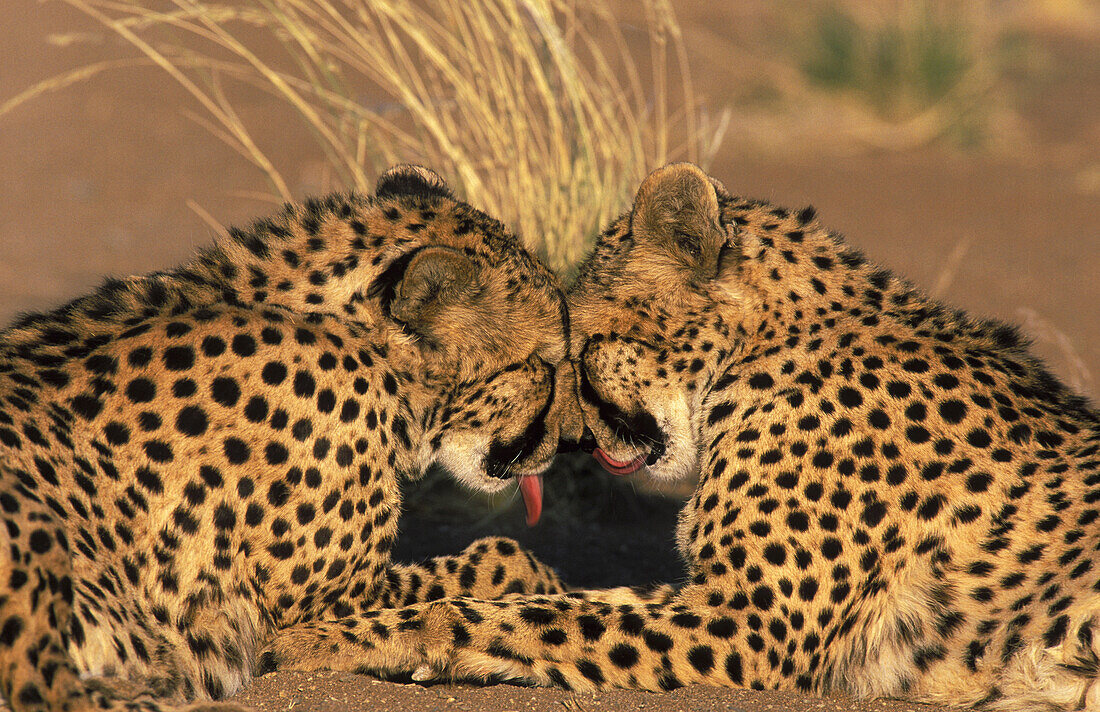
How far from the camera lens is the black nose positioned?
4.22m

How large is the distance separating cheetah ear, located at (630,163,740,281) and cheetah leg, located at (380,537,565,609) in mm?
1073

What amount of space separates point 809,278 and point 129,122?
9.85m

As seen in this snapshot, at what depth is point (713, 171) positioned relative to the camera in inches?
411

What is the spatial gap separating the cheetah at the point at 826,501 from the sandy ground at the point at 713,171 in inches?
51.7

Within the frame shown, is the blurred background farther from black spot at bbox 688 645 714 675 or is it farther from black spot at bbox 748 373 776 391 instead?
black spot at bbox 688 645 714 675

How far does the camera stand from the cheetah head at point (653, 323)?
12.9 ft

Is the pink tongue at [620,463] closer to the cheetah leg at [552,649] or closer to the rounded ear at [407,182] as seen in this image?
the cheetah leg at [552,649]

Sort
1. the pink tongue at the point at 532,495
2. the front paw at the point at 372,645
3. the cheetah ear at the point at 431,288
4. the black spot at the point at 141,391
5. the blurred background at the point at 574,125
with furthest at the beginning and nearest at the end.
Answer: the blurred background at the point at 574,125
the pink tongue at the point at 532,495
the cheetah ear at the point at 431,288
the front paw at the point at 372,645
the black spot at the point at 141,391

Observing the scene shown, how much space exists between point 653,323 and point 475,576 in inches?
38.0

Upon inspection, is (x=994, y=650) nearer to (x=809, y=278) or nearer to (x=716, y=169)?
(x=809, y=278)

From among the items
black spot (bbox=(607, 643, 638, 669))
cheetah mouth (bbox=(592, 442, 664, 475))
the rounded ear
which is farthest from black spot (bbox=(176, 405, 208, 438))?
cheetah mouth (bbox=(592, 442, 664, 475))

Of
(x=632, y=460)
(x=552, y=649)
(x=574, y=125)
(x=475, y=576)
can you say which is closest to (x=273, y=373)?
(x=475, y=576)

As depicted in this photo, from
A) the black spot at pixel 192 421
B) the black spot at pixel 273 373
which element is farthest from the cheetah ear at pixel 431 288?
the black spot at pixel 192 421

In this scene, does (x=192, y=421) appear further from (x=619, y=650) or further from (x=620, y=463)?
(x=620, y=463)
